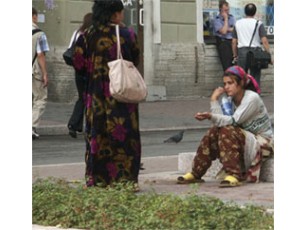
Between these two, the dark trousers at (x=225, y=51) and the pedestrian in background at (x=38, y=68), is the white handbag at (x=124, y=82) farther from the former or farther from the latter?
the dark trousers at (x=225, y=51)

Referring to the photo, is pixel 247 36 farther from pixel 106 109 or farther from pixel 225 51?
pixel 106 109

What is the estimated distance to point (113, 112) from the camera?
10016 mm

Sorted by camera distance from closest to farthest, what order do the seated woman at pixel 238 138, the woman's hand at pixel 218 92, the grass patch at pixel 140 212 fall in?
the grass patch at pixel 140 212
the seated woman at pixel 238 138
the woman's hand at pixel 218 92

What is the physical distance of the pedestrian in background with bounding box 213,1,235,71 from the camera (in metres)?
23.4

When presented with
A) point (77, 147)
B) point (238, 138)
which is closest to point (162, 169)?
point (238, 138)

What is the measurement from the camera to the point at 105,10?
10008 mm

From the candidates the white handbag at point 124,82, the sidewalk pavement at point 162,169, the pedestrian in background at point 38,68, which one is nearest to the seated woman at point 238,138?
the sidewalk pavement at point 162,169

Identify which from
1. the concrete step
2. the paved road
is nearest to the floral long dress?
the concrete step

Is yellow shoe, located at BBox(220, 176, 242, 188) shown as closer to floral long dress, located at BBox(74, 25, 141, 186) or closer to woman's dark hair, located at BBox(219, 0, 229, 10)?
floral long dress, located at BBox(74, 25, 141, 186)

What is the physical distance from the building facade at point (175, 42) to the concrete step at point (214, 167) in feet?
35.0

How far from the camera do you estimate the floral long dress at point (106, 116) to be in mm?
9992

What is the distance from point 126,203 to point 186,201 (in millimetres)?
633
